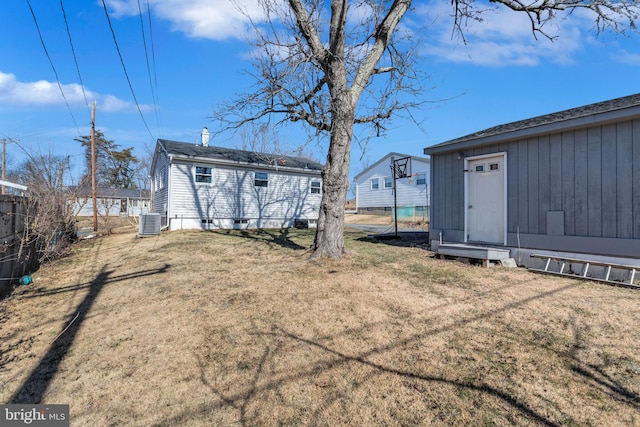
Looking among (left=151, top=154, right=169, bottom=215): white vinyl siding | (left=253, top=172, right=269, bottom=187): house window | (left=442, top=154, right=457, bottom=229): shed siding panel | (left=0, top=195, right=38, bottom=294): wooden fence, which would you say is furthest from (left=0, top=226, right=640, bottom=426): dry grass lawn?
(left=253, top=172, right=269, bottom=187): house window

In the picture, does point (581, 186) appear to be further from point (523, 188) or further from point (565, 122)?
point (565, 122)

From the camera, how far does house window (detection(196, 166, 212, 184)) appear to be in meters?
14.7

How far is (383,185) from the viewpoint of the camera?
96.1ft

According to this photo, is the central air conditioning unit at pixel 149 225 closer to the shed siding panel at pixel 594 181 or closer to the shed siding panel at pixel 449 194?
the shed siding panel at pixel 449 194

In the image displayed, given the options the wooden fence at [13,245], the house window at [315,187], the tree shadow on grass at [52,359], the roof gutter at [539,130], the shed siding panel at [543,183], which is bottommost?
the tree shadow on grass at [52,359]

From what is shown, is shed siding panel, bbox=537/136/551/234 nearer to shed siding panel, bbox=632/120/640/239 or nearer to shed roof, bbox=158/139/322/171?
shed siding panel, bbox=632/120/640/239

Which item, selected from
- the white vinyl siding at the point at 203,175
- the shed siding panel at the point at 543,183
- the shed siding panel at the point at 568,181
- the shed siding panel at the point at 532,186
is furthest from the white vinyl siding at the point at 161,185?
the shed siding panel at the point at 568,181

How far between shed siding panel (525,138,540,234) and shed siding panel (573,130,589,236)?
2.19 feet

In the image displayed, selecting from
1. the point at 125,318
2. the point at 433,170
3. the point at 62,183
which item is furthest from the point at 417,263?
the point at 62,183

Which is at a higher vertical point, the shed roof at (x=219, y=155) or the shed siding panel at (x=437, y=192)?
the shed roof at (x=219, y=155)

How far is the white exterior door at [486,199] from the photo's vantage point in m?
7.30

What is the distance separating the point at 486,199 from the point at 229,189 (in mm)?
11442

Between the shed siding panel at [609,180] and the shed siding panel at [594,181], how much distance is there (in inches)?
1.7

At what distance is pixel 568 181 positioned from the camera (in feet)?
20.0
